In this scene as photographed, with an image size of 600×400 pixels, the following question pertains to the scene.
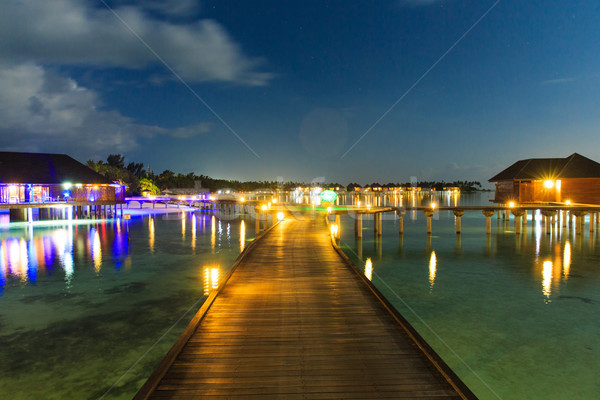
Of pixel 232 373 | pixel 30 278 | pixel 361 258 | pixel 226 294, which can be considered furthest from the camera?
pixel 361 258

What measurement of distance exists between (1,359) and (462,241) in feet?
95.5

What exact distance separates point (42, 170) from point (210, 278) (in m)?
38.1

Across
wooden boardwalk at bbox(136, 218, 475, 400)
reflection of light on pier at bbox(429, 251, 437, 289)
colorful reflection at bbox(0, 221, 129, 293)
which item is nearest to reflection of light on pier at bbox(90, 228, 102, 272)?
colorful reflection at bbox(0, 221, 129, 293)

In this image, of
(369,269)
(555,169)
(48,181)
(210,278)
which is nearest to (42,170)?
(48,181)

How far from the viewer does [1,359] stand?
8.11 metres

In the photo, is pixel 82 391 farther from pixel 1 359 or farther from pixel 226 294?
pixel 226 294

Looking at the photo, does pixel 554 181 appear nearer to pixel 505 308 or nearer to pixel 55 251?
pixel 505 308

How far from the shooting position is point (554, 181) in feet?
122

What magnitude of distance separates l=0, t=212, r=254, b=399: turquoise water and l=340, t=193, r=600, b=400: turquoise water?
7.55m

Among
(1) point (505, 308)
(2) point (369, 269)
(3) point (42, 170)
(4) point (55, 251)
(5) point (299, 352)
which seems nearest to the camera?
(5) point (299, 352)

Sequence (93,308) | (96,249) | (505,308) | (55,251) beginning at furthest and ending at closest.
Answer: (96,249)
(55,251)
(505,308)
(93,308)

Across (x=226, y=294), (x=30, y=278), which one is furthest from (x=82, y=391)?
(x=30, y=278)

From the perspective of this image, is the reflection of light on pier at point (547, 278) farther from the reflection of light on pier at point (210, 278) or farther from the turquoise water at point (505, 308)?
the reflection of light on pier at point (210, 278)

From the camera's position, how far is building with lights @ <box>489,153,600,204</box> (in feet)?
115
